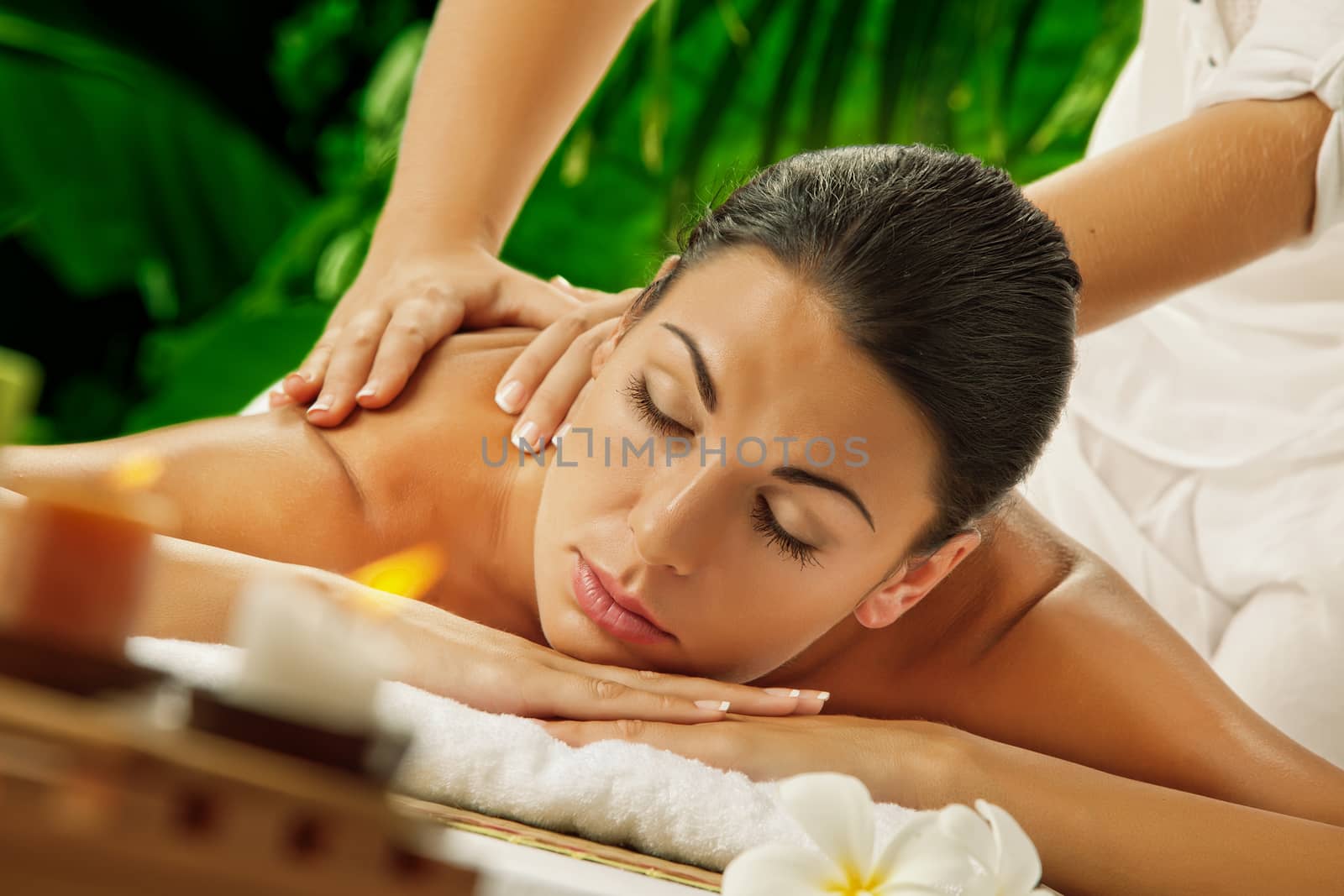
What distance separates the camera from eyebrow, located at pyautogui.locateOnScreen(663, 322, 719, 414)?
1.12m

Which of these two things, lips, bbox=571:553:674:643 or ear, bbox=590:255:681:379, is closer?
lips, bbox=571:553:674:643

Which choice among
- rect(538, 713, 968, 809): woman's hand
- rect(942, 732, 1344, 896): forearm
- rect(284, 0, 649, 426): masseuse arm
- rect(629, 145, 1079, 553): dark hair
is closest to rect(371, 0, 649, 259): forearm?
rect(284, 0, 649, 426): masseuse arm

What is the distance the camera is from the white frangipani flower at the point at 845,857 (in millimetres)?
630

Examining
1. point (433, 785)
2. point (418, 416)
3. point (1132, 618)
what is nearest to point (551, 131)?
point (418, 416)

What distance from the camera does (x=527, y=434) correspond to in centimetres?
140

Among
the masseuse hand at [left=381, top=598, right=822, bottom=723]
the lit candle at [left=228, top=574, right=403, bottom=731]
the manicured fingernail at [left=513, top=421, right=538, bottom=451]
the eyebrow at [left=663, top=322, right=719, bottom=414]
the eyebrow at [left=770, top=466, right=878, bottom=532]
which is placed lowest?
the manicured fingernail at [left=513, top=421, right=538, bottom=451]

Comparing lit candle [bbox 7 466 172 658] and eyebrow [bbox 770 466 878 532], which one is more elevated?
lit candle [bbox 7 466 172 658]

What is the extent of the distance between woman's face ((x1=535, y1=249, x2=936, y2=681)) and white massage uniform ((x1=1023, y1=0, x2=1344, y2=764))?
631mm

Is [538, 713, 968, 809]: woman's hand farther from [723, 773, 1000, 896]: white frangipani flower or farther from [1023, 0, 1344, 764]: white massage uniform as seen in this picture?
[1023, 0, 1344, 764]: white massage uniform

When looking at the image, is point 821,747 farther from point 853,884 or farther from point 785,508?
point 853,884

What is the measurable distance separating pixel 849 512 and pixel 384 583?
1.81 ft

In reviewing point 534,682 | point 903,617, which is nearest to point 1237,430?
point 903,617

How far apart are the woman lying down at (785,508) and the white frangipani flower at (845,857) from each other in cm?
37

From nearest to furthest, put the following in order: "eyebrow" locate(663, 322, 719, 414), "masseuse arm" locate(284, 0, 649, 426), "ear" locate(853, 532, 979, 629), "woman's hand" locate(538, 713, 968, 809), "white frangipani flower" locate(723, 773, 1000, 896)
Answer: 1. "white frangipani flower" locate(723, 773, 1000, 896)
2. "woman's hand" locate(538, 713, 968, 809)
3. "eyebrow" locate(663, 322, 719, 414)
4. "ear" locate(853, 532, 979, 629)
5. "masseuse arm" locate(284, 0, 649, 426)
